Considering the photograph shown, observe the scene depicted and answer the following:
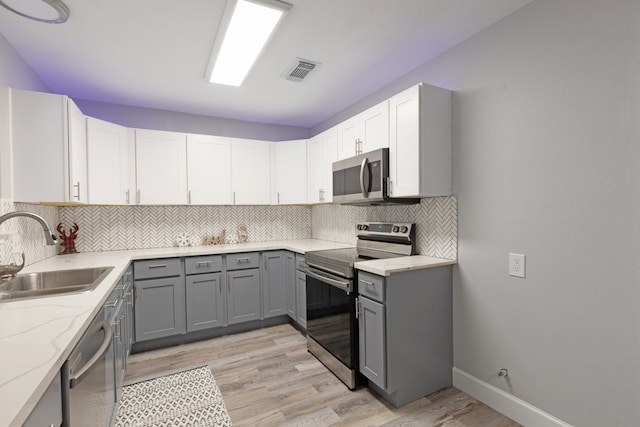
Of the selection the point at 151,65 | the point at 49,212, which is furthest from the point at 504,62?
the point at 49,212

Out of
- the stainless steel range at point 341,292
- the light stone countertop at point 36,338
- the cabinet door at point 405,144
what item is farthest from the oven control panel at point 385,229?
the light stone countertop at point 36,338

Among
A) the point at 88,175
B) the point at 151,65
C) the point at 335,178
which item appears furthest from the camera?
the point at 335,178

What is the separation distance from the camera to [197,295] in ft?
10.2

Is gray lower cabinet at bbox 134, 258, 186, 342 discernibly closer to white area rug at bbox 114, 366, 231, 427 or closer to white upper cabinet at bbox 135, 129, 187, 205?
white area rug at bbox 114, 366, 231, 427

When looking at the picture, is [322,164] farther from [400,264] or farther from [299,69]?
[400,264]

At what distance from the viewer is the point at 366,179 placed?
8.31ft

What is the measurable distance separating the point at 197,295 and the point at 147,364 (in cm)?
69

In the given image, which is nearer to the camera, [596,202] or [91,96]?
[596,202]

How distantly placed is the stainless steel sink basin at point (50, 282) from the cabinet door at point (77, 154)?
0.57 meters

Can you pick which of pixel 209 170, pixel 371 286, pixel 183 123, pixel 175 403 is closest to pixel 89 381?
pixel 175 403

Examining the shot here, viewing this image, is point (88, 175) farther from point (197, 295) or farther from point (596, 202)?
point (596, 202)

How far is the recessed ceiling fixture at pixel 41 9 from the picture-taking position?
1670mm

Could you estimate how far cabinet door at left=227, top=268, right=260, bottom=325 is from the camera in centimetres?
327

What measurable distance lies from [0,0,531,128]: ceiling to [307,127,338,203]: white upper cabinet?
450mm
